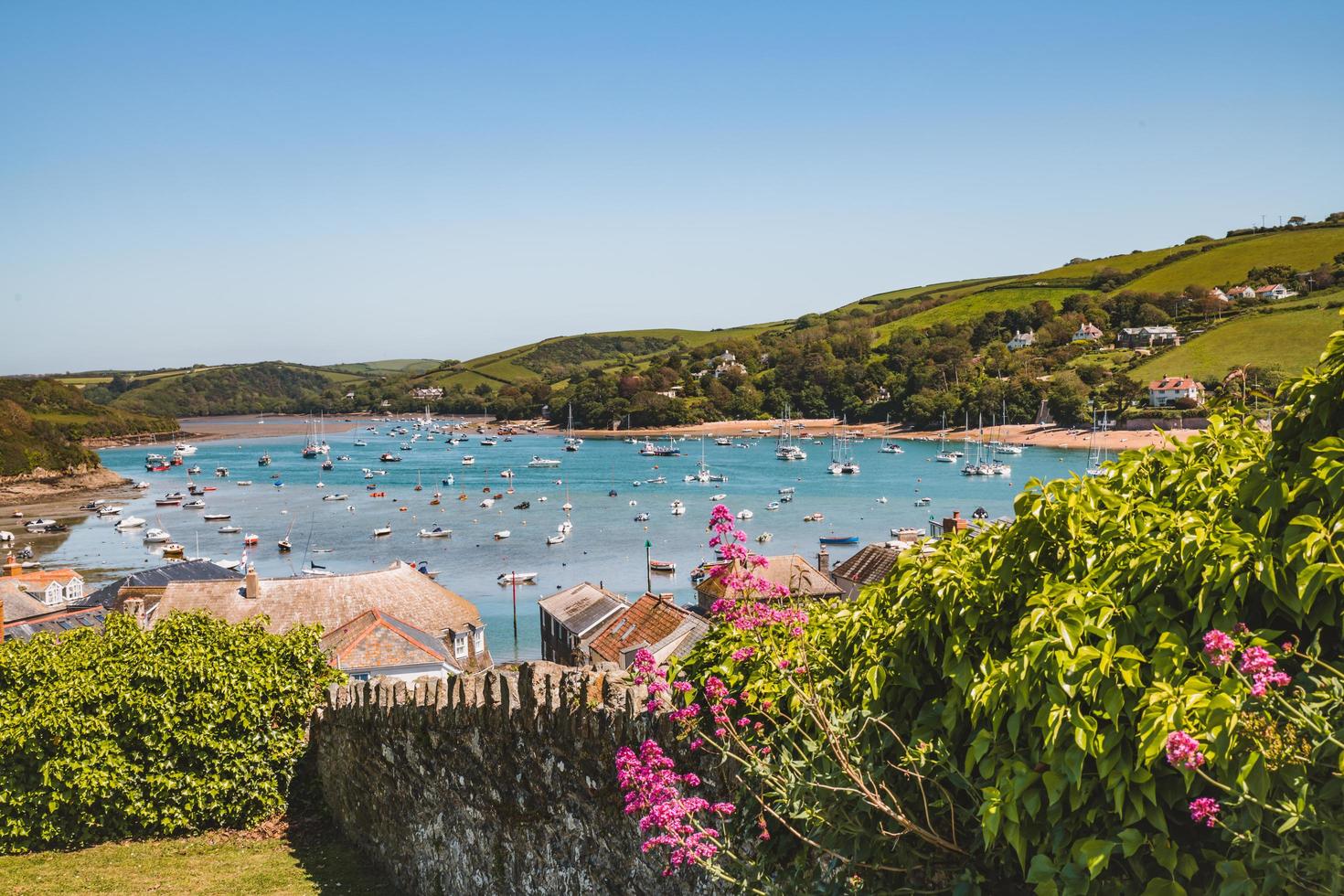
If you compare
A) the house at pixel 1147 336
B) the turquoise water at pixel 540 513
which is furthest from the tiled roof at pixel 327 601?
the house at pixel 1147 336

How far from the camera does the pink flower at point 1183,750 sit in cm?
384

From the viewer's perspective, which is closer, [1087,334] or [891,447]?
[891,447]

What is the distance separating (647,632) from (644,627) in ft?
1.53

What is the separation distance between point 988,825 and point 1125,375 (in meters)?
154

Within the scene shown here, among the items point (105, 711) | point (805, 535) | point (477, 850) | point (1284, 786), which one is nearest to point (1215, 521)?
point (1284, 786)

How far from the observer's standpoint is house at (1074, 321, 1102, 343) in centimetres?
18338

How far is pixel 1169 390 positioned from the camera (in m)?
130

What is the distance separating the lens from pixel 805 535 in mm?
83875

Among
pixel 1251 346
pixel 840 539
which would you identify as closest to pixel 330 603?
pixel 840 539

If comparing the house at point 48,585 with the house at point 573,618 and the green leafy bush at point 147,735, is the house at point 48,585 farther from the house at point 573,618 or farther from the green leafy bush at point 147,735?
the green leafy bush at point 147,735

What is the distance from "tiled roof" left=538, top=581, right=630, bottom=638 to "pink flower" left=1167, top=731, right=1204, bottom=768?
3533cm

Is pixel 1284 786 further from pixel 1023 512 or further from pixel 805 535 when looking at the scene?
pixel 805 535

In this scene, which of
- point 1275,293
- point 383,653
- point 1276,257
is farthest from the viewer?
point 1276,257

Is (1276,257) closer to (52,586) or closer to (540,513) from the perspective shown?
(540,513)
